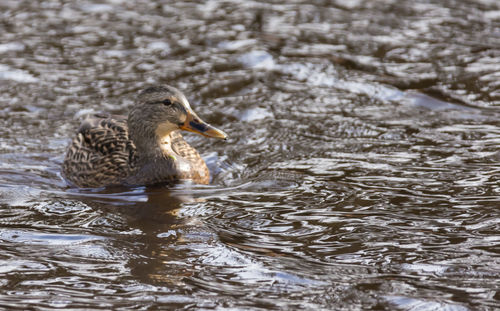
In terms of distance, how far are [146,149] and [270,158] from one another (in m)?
1.20

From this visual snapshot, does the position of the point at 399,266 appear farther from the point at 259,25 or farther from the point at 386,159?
the point at 259,25

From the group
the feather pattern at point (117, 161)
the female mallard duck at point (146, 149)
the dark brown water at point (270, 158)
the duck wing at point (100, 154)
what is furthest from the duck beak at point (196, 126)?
the duck wing at point (100, 154)

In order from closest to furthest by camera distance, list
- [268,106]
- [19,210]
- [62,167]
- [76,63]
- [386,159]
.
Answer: [19,210] → [386,159] → [62,167] → [268,106] → [76,63]

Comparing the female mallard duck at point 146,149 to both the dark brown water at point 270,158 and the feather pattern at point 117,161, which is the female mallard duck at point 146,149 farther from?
the dark brown water at point 270,158

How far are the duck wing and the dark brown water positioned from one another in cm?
20

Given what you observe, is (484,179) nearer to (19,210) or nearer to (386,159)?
(386,159)

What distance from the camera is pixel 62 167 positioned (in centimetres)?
812

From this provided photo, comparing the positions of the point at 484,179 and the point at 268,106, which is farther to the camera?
the point at 268,106

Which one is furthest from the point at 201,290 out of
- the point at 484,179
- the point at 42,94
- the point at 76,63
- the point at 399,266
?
the point at 76,63

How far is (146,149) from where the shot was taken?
25.0ft

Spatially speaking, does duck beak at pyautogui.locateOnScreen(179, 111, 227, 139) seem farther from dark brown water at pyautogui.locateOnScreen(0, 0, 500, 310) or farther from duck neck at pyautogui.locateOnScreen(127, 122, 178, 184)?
dark brown water at pyautogui.locateOnScreen(0, 0, 500, 310)

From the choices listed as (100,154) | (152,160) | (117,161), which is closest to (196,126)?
(152,160)

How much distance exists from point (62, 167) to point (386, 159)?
318cm

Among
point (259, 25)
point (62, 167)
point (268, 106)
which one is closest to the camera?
point (62, 167)
